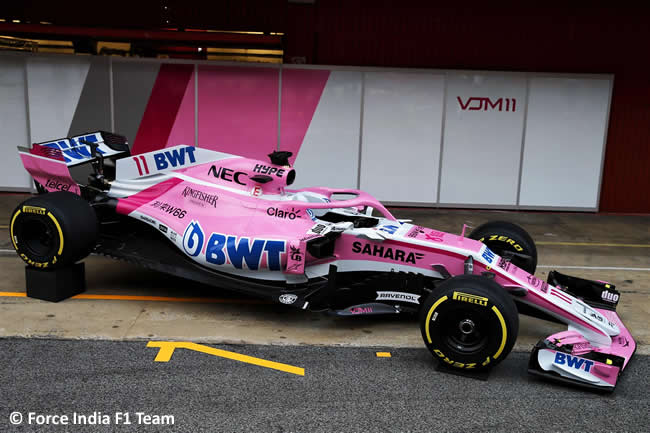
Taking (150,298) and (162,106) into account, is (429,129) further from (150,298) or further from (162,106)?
(150,298)

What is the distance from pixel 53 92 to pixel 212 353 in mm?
8440

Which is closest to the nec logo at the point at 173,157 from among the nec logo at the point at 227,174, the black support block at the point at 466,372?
the nec logo at the point at 227,174

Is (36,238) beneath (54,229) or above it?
beneath

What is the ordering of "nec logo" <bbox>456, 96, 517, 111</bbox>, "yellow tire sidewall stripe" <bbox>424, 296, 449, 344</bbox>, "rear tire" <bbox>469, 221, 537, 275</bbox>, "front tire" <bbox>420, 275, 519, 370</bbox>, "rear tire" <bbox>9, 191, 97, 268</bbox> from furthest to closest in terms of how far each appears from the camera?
1. "nec logo" <bbox>456, 96, 517, 111</bbox>
2. "rear tire" <bbox>469, 221, 537, 275</bbox>
3. "rear tire" <bbox>9, 191, 97, 268</bbox>
4. "yellow tire sidewall stripe" <bbox>424, 296, 449, 344</bbox>
5. "front tire" <bbox>420, 275, 519, 370</bbox>

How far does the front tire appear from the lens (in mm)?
4871

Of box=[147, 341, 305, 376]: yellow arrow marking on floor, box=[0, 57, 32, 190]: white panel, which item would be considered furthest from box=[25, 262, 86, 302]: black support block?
box=[0, 57, 32, 190]: white panel

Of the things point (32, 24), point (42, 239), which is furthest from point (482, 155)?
point (32, 24)

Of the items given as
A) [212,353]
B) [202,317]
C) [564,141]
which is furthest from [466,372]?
[564,141]

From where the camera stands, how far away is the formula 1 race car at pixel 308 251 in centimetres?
502

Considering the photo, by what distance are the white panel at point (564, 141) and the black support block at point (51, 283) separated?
29.3 feet

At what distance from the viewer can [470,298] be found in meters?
4.91

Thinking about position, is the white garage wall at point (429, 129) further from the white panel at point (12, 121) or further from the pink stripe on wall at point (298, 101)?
the pink stripe on wall at point (298, 101)

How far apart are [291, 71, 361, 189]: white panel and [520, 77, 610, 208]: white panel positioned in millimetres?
3519

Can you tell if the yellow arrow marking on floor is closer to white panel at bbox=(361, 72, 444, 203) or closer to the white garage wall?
the white garage wall
